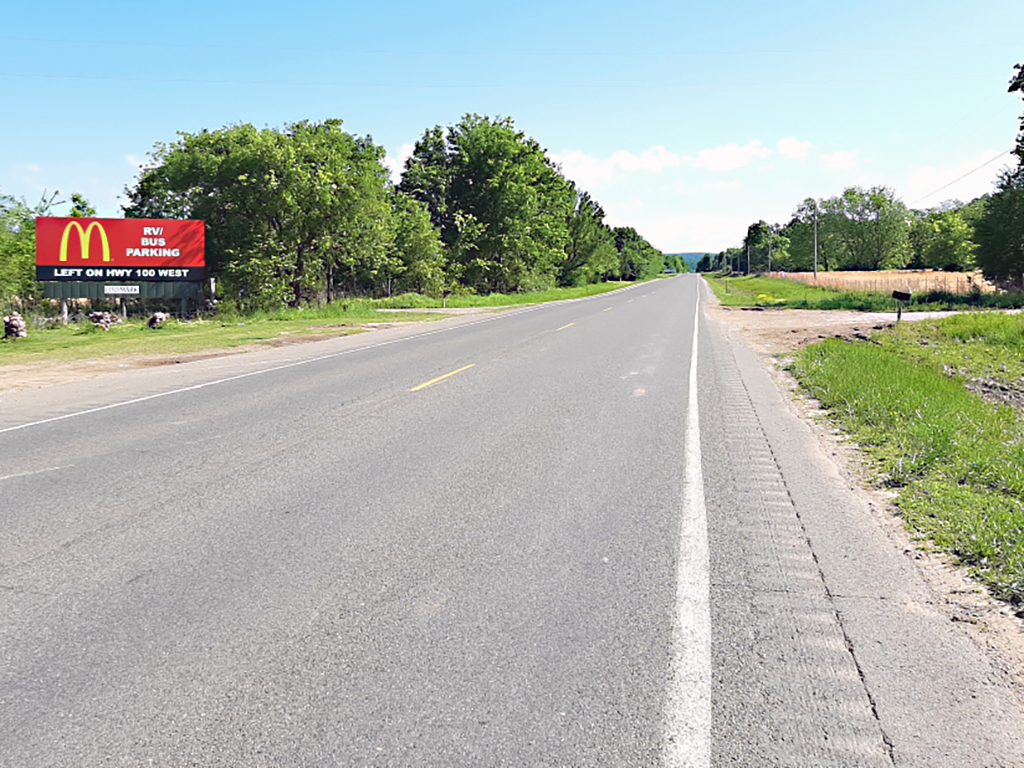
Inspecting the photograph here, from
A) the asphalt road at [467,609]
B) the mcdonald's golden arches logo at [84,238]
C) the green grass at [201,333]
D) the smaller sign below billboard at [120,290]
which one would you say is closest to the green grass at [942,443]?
the asphalt road at [467,609]

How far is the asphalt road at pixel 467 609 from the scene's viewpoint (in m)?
3.10

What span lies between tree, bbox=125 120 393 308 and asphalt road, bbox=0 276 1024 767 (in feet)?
102

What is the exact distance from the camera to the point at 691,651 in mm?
3762

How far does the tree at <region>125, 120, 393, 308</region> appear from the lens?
3809 cm

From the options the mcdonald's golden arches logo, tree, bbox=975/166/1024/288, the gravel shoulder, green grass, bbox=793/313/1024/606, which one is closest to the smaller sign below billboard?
the mcdonald's golden arches logo

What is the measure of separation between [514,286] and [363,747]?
64080mm

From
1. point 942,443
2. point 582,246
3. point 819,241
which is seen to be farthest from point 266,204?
point 819,241

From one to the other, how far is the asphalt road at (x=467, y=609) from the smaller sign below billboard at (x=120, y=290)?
25438mm

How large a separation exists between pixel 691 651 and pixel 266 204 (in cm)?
3824

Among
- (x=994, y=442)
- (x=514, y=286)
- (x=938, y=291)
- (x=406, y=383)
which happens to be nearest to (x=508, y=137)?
(x=514, y=286)

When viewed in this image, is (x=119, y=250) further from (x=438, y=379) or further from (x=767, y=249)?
(x=767, y=249)

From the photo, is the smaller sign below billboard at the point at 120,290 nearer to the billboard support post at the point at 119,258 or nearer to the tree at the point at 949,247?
the billboard support post at the point at 119,258

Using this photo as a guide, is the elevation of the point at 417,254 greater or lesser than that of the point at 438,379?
greater

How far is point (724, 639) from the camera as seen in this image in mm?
3900
